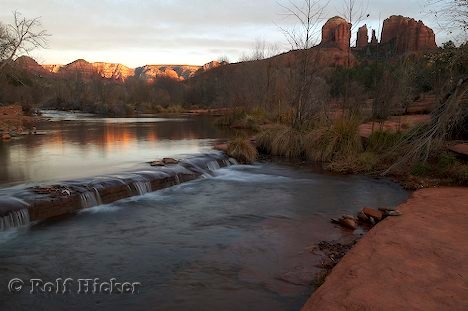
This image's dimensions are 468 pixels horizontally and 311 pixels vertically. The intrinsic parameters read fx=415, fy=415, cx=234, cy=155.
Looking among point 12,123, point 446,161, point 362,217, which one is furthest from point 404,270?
point 12,123

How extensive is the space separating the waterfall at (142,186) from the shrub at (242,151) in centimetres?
563

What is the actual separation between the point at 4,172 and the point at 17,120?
74.5ft

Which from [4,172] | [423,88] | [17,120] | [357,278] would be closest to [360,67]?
[423,88]

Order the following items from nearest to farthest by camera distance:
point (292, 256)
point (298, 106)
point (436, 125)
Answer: point (292, 256)
point (436, 125)
point (298, 106)

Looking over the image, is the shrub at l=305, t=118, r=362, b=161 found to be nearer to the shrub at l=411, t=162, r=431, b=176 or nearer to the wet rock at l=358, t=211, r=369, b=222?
the shrub at l=411, t=162, r=431, b=176

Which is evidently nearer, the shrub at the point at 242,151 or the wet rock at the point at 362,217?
the wet rock at the point at 362,217

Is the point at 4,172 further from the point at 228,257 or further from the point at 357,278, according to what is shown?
the point at 357,278

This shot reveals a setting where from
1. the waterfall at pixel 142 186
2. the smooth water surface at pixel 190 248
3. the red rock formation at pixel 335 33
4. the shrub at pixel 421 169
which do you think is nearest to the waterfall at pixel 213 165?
the smooth water surface at pixel 190 248

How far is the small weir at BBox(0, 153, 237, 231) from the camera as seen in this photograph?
7.98 m

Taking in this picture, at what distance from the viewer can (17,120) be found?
3216 centimetres

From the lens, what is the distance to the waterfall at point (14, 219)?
24.8 feet

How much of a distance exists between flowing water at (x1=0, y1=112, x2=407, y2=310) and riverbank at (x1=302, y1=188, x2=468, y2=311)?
0.66 m

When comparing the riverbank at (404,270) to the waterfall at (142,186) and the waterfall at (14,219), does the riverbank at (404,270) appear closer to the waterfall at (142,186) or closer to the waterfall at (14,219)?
the waterfall at (14,219)

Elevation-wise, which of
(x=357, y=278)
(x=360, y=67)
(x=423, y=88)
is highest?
(x=360, y=67)
